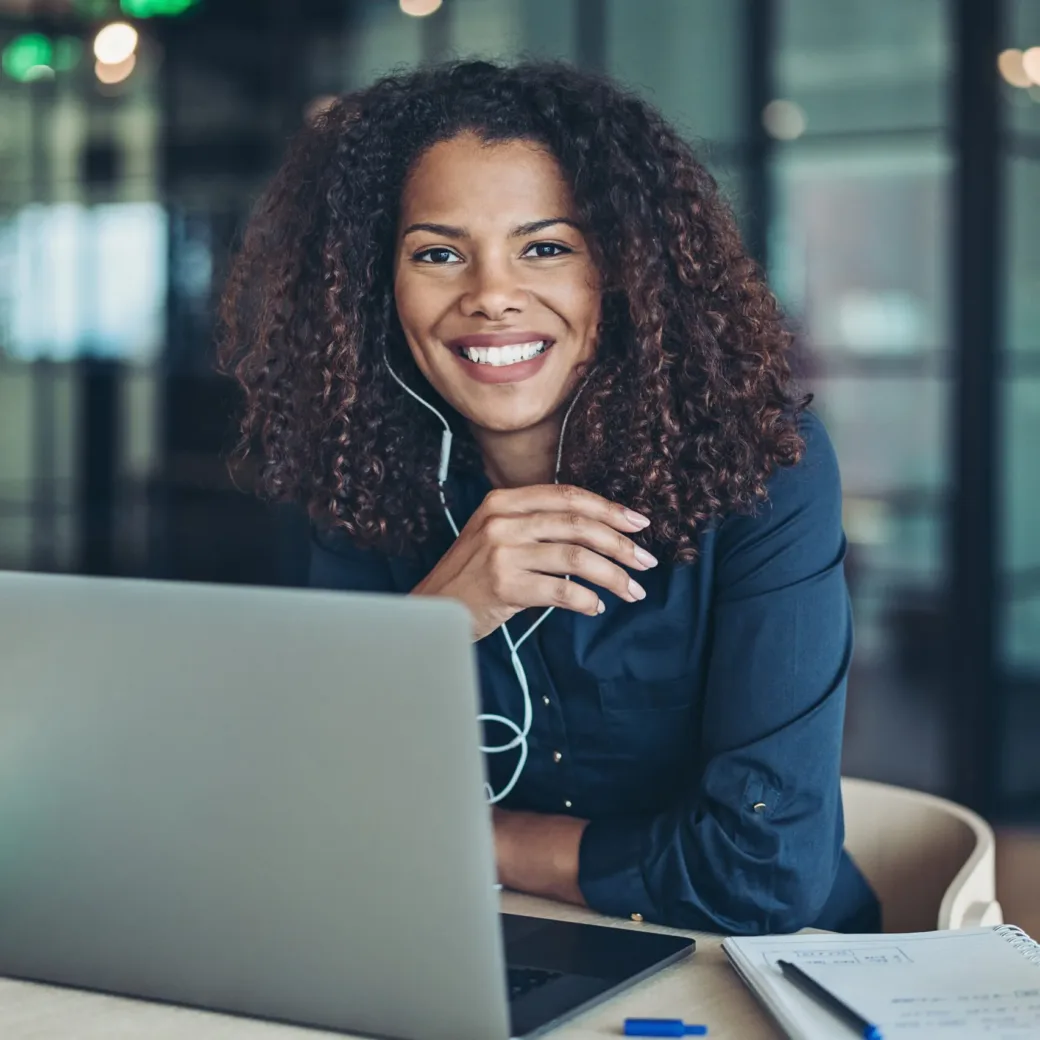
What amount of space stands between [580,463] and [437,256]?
278 millimetres

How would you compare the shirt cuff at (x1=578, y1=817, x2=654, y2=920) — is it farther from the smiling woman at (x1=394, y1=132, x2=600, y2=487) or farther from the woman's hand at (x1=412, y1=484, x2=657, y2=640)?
the smiling woman at (x1=394, y1=132, x2=600, y2=487)

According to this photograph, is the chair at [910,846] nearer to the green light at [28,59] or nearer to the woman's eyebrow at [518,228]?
the woman's eyebrow at [518,228]

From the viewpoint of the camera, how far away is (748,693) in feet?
4.60

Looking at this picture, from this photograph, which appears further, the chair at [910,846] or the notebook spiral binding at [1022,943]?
the chair at [910,846]

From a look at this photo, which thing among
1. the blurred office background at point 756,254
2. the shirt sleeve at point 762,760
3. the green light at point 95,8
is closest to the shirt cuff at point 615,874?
the shirt sleeve at point 762,760

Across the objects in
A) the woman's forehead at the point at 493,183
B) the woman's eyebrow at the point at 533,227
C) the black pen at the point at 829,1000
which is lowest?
the black pen at the point at 829,1000

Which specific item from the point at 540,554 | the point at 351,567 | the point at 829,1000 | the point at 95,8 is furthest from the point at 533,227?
the point at 95,8

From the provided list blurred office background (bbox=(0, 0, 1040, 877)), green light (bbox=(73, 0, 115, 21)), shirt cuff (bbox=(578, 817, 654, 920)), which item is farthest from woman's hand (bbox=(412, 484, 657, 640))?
green light (bbox=(73, 0, 115, 21))

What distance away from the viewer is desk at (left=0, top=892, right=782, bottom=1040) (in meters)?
1.00

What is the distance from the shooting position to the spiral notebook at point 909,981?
950mm

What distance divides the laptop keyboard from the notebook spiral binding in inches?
13.3

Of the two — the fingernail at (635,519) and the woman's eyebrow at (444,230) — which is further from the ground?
the woman's eyebrow at (444,230)

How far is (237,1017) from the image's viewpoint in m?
1.01

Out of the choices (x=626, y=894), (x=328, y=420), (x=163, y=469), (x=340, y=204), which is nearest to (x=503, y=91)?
(x=340, y=204)
